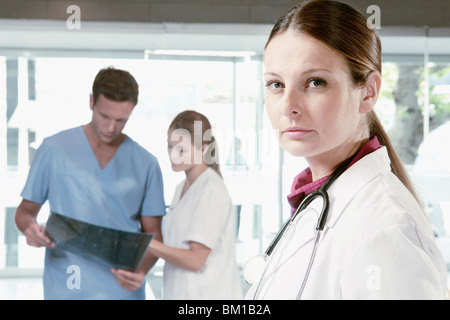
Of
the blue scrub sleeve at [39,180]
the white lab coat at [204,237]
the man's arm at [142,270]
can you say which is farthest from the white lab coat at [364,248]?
the blue scrub sleeve at [39,180]

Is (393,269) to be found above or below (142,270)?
above

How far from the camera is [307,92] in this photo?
0.55 metres

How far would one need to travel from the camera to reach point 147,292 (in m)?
1.90

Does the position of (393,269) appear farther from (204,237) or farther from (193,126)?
(193,126)

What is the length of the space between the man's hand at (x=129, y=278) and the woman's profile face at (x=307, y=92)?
139 cm

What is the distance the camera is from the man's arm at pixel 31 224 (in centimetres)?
189

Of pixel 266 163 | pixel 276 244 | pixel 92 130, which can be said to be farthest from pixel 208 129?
pixel 276 244

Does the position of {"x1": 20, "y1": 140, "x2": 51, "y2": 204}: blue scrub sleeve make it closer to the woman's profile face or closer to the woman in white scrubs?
the woman in white scrubs

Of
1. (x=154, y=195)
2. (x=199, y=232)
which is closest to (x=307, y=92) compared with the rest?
(x=199, y=232)

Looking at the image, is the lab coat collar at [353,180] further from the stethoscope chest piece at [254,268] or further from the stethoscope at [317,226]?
the stethoscope chest piece at [254,268]

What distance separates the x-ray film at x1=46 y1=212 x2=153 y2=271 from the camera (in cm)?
179

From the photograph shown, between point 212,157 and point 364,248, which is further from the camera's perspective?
point 212,157

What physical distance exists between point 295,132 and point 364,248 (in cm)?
14

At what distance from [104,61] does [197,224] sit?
72 cm
